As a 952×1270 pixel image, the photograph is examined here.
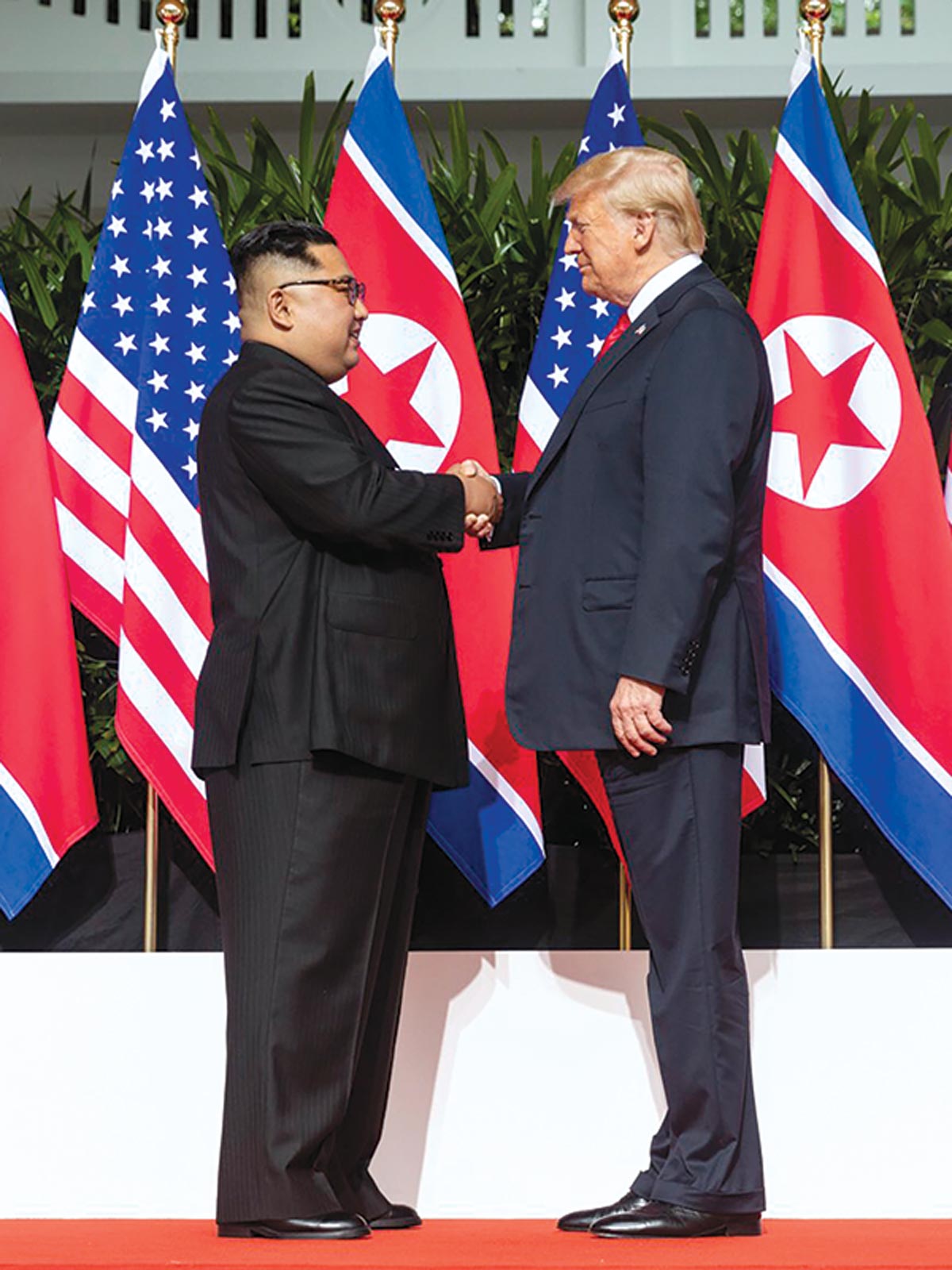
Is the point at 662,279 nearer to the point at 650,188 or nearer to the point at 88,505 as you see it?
the point at 650,188

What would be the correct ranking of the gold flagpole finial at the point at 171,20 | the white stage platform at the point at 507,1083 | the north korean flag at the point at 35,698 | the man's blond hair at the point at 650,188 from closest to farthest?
the man's blond hair at the point at 650,188
the white stage platform at the point at 507,1083
the north korean flag at the point at 35,698
the gold flagpole finial at the point at 171,20

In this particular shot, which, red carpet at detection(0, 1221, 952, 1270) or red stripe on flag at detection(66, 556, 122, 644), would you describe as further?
red stripe on flag at detection(66, 556, 122, 644)

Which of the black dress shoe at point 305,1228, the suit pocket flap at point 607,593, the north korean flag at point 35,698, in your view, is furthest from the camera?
the north korean flag at point 35,698

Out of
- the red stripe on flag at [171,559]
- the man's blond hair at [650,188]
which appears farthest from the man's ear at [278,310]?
the red stripe on flag at [171,559]

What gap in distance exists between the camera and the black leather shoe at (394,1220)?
239 cm

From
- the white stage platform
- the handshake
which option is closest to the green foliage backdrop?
the white stage platform

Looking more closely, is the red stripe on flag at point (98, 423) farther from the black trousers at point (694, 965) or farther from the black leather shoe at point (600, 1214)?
the black leather shoe at point (600, 1214)

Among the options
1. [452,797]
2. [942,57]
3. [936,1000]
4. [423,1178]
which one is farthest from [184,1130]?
[942,57]

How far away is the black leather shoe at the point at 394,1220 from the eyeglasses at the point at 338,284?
1.23m

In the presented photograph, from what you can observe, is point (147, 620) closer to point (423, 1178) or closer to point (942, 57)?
point (423, 1178)

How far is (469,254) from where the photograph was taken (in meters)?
3.54

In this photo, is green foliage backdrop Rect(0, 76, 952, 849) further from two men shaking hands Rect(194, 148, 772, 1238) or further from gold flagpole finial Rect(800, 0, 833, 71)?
two men shaking hands Rect(194, 148, 772, 1238)

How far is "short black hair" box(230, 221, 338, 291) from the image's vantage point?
2.47 meters

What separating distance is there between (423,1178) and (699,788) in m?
0.95
